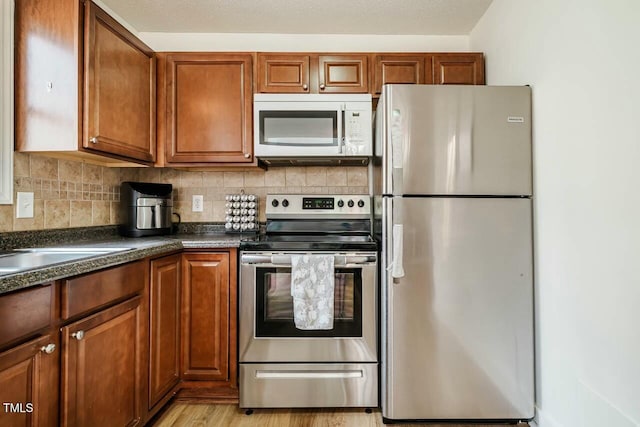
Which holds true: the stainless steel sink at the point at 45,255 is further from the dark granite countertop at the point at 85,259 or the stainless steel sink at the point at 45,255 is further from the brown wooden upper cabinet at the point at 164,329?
the brown wooden upper cabinet at the point at 164,329

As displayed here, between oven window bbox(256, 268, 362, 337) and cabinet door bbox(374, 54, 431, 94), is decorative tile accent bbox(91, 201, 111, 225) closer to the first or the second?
oven window bbox(256, 268, 362, 337)

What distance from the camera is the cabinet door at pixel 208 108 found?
→ 202 centimetres

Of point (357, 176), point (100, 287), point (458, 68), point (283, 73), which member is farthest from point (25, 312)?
point (458, 68)

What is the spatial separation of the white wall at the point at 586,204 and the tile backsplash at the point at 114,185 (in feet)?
3.89

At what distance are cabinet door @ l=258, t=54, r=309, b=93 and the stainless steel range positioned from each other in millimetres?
1025

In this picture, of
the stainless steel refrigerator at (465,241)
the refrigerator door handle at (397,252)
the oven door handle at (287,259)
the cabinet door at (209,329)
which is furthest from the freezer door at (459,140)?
the cabinet door at (209,329)

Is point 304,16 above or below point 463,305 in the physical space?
above

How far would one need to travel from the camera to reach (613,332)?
44.7 inches

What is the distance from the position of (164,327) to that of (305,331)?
0.73 m

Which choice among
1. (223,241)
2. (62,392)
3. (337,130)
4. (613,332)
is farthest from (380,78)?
(62,392)

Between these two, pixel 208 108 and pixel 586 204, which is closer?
pixel 586 204

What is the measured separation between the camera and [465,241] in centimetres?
156

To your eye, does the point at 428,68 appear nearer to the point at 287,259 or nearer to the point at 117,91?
the point at 287,259

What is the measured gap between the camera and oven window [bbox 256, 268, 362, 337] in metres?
1.73
